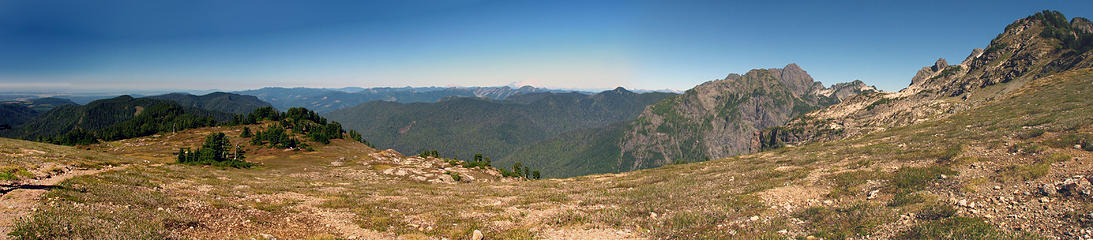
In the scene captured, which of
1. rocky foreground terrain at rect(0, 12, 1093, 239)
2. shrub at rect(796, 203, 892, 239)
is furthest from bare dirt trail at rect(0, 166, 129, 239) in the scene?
shrub at rect(796, 203, 892, 239)

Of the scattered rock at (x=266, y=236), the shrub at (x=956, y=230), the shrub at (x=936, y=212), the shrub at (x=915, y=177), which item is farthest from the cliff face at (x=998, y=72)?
the scattered rock at (x=266, y=236)

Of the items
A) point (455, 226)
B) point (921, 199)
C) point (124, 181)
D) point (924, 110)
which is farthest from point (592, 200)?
point (924, 110)

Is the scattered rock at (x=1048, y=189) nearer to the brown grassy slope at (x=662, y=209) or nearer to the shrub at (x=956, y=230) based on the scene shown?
the brown grassy slope at (x=662, y=209)

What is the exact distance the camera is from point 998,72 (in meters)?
140

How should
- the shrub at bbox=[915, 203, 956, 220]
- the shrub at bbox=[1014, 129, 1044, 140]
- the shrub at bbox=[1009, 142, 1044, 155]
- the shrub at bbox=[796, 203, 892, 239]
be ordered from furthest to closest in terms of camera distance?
1. the shrub at bbox=[1014, 129, 1044, 140]
2. the shrub at bbox=[1009, 142, 1044, 155]
3. the shrub at bbox=[915, 203, 956, 220]
4. the shrub at bbox=[796, 203, 892, 239]

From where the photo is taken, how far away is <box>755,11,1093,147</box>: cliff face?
374ft

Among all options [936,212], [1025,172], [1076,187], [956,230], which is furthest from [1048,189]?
[956,230]

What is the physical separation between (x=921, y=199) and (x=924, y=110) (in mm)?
157847

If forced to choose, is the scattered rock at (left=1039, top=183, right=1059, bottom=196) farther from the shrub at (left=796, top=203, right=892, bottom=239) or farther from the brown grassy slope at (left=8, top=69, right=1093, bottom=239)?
the shrub at (left=796, top=203, right=892, bottom=239)

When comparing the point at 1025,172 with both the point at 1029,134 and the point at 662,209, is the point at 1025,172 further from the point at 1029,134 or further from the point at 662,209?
the point at 1029,134

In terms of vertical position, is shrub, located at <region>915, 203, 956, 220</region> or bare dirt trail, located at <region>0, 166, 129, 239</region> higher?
bare dirt trail, located at <region>0, 166, 129, 239</region>

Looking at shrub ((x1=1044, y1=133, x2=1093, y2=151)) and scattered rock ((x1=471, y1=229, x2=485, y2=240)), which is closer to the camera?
scattered rock ((x1=471, y1=229, x2=485, y2=240))

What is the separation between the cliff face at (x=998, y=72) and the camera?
114000 millimetres

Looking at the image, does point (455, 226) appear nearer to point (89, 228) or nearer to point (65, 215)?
point (89, 228)
